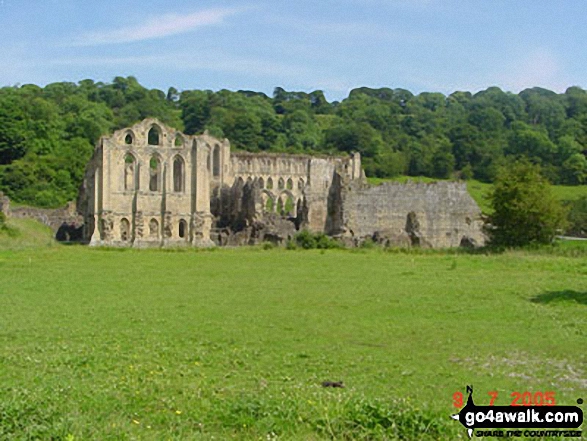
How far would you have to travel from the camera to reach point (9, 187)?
8288cm

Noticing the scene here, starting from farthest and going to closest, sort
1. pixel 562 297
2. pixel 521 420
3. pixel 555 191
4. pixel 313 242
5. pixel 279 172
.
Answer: pixel 279 172 < pixel 555 191 < pixel 313 242 < pixel 562 297 < pixel 521 420

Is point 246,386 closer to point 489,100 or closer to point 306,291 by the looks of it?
point 306,291

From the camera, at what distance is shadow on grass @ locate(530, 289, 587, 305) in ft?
61.3

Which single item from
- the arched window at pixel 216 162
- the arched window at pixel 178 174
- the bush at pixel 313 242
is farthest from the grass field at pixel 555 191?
the bush at pixel 313 242

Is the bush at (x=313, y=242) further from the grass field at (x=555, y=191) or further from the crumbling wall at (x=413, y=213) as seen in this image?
the grass field at (x=555, y=191)

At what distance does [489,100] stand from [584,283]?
5991 inches

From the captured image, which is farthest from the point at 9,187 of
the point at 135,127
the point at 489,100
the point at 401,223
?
the point at 489,100

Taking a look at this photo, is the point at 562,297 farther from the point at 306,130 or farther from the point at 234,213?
the point at 306,130

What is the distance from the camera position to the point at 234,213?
206 ft

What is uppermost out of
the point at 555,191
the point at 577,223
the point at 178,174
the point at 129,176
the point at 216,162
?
the point at 216,162

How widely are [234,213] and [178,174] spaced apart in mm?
6173

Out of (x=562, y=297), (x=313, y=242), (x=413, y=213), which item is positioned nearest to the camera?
(x=562, y=297)

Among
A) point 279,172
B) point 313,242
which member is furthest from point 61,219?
point 313,242

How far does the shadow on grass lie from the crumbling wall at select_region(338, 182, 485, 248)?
30.2m
